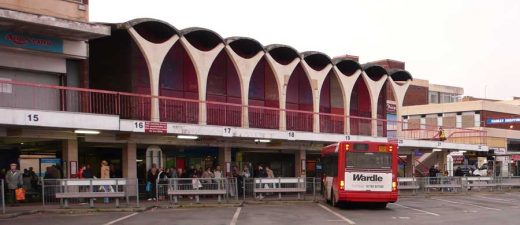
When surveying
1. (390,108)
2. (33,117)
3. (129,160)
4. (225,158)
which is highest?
(390,108)

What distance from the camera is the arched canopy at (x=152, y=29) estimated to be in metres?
25.7

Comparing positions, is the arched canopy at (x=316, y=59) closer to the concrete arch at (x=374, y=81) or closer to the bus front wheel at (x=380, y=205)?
the concrete arch at (x=374, y=81)

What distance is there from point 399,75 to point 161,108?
17.1m

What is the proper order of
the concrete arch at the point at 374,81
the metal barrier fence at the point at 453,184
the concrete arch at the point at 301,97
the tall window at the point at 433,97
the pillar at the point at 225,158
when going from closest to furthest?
the pillar at the point at 225,158
the metal barrier fence at the point at 453,184
the concrete arch at the point at 301,97
the concrete arch at the point at 374,81
the tall window at the point at 433,97

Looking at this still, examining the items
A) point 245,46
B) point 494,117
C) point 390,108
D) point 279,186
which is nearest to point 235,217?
point 279,186

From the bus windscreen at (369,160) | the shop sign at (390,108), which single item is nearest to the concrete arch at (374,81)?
the shop sign at (390,108)

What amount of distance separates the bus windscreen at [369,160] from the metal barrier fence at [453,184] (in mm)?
9732

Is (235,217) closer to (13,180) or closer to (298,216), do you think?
(298,216)

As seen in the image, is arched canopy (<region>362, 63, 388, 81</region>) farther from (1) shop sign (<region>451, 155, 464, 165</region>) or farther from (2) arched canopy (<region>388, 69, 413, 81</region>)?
(1) shop sign (<region>451, 155, 464, 165</region>)

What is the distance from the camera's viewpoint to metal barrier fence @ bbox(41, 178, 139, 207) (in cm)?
2208

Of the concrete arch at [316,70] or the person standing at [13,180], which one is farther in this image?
the concrete arch at [316,70]

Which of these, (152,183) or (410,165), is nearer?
(152,183)

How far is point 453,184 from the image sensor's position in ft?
115

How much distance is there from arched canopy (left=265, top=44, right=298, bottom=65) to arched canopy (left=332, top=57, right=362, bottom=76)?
307cm
